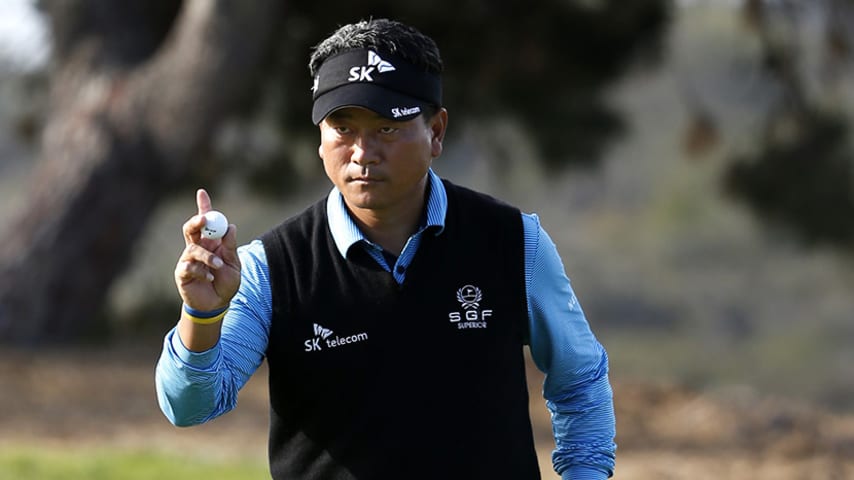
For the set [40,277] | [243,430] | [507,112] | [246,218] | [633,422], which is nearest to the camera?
[243,430]

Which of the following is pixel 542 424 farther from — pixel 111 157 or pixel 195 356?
pixel 195 356

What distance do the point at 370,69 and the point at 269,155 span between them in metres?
13.1

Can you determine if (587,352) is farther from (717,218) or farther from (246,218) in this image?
(717,218)

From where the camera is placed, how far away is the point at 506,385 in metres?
2.86

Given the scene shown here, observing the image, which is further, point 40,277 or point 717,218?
point 717,218

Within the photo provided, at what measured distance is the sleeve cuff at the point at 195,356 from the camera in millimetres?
2615

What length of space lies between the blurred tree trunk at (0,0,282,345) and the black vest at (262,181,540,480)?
8121mm

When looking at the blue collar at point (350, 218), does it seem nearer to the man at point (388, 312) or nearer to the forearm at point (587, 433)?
the man at point (388, 312)

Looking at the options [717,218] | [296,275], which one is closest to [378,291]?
[296,275]

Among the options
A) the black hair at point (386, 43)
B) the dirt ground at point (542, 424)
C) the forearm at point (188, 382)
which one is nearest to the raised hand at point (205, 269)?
the forearm at point (188, 382)

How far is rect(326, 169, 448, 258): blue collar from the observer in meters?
2.88

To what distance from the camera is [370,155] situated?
9.24 ft

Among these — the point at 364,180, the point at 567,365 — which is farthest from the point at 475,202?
the point at 567,365

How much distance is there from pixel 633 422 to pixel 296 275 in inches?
310
